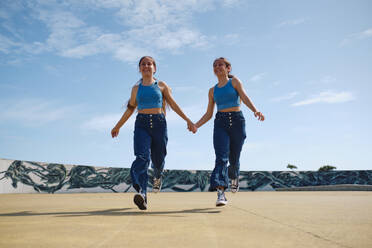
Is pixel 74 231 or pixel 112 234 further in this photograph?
pixel 74 231

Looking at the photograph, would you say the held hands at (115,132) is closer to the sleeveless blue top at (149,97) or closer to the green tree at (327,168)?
the sleeveless blue top at (149,97)

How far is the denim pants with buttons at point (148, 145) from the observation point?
397 centimetres

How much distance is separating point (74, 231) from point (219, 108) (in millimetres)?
2952

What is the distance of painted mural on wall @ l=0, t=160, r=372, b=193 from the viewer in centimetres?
1312

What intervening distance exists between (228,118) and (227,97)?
1.01ft

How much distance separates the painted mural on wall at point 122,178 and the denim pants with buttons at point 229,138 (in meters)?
10.5

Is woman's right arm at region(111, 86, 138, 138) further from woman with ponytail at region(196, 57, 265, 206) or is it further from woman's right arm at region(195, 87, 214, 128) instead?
woman with ponytail at region(196, 57, 265, 206)

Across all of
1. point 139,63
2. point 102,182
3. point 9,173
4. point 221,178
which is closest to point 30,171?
point 9,173

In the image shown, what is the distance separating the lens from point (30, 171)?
13.2 meters

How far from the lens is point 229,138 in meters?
4.52

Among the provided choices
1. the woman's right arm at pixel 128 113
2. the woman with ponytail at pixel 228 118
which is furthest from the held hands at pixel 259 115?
the woman's right arm at pixel 128 113

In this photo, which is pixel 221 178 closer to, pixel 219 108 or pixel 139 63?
pixel 219 108

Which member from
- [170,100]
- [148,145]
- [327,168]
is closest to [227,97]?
[170,100]

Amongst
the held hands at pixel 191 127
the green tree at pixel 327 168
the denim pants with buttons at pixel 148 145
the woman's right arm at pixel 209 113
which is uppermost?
the green tree at pixel 327 168
